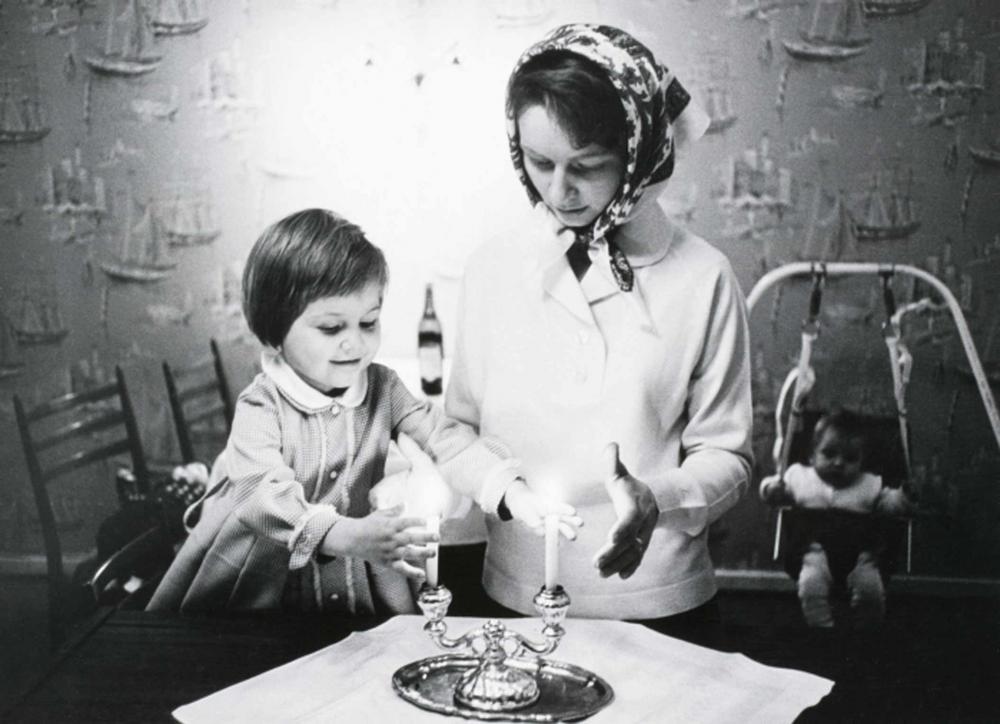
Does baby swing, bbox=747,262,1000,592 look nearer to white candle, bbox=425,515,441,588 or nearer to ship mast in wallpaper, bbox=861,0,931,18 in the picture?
ship mast in wallpaper, bbox=861,0,931,18

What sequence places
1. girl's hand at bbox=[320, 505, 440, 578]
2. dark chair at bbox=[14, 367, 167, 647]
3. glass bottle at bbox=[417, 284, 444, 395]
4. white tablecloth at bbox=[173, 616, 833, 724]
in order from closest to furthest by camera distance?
white tablecloth at bbox=[173, 616, 833, 724]
girl's hand at bbox=[320, 505, 440, 578]
glass bottle at bbox=[417, 284, 444, 395]
dark chair at bbox=[14, 367, 167, 647]

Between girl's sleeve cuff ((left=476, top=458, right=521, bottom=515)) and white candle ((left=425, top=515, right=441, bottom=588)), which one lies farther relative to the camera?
girl's sleeve cuff ((left=476, top=458, right=521, bottom=515))

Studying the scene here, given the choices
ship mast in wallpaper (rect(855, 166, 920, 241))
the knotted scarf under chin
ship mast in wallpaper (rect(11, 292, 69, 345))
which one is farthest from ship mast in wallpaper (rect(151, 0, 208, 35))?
ship mast in wallpaper (rect(855, 166, 920, 241))

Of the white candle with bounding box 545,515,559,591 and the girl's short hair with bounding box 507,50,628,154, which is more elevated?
the girl's short hair with bounding box 507,50,628,154

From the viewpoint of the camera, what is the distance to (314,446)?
1.72 metres

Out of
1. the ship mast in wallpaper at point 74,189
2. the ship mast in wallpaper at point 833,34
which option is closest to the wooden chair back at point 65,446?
the ship mast in wallpaper at point 74,189

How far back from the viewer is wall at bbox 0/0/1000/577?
1.72 m

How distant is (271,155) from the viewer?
1.82 meters

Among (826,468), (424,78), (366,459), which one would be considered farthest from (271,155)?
(826,468)

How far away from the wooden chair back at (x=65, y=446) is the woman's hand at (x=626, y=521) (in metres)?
0.90

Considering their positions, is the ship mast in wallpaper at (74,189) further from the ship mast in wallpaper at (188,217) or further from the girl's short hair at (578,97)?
the girl's short hair at (578,97)

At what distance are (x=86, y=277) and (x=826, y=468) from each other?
1411 millimetres

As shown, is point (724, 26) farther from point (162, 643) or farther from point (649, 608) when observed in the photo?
point (162, 643)

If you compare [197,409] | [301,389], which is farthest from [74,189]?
[301,389]
